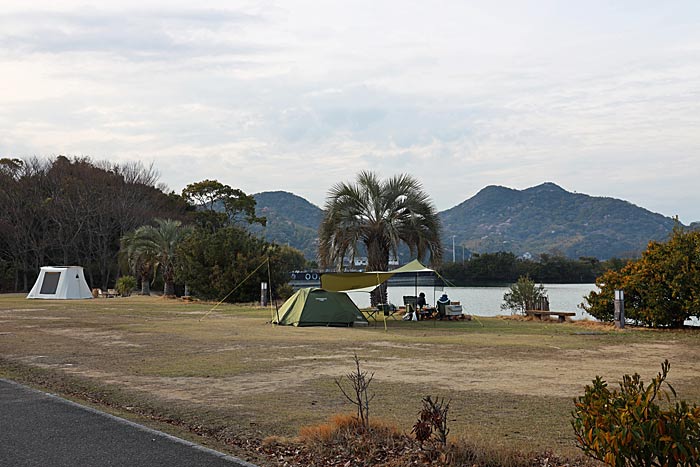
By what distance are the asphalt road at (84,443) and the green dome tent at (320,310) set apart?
508 inches

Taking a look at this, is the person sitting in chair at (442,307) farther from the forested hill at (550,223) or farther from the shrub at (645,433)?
the forested hill at (550,223)

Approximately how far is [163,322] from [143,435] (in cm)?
1629

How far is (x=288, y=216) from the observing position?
144 meters

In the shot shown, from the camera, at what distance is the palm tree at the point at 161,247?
138 feet

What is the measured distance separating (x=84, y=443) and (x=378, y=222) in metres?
20.2

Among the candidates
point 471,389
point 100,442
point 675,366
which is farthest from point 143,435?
point 675,366

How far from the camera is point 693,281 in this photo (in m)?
18.0

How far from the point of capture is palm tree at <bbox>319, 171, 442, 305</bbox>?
86.2ft

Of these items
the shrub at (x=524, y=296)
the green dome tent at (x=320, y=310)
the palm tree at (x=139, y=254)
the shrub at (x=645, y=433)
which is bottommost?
the shrub at (x=645, y=433)

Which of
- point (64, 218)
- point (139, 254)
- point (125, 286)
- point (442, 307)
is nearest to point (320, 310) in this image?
point (442, 307)

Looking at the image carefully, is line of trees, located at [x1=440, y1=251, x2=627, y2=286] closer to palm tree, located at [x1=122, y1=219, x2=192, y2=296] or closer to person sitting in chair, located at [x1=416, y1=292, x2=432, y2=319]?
palm tree, located at [x1=122, y1=219, x2=192, y2=296]

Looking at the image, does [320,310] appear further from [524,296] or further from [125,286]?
[125,286]

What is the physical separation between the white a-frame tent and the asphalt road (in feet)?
110

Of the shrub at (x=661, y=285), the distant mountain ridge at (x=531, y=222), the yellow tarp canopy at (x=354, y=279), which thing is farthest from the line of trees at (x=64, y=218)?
the distant mountain ridge at (x=531, y=222)
